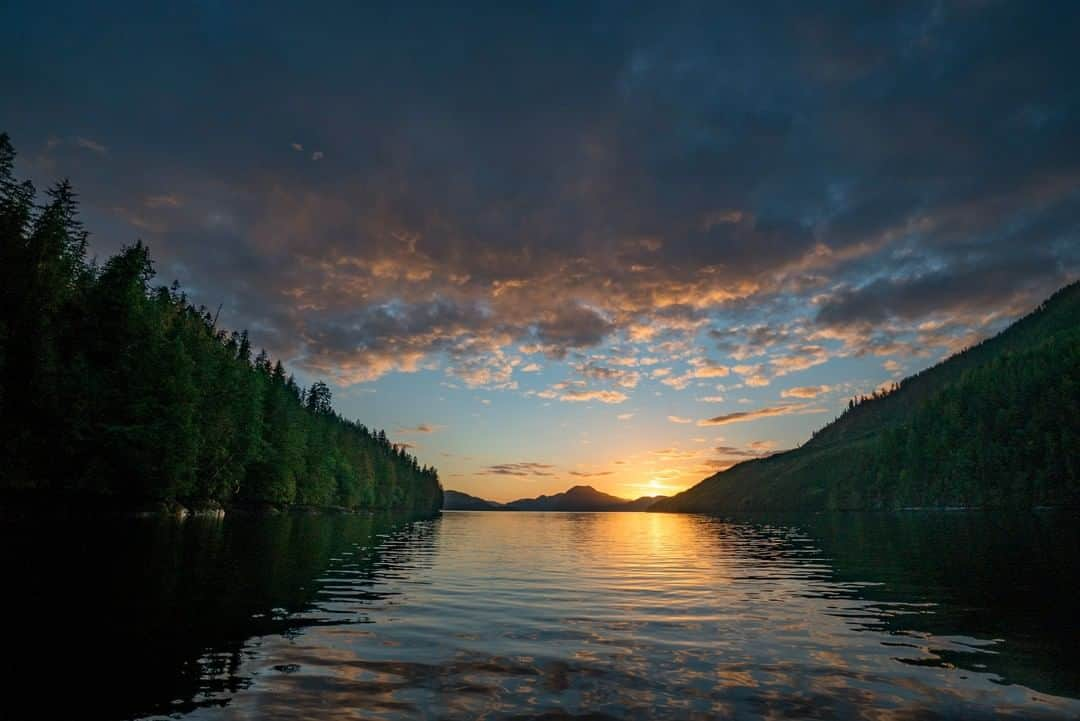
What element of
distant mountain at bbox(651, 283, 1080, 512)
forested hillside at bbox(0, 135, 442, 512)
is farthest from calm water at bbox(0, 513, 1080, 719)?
distant mountain at bbox(651, 283, 1080, 512)

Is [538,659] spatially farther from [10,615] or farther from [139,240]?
[139,240]

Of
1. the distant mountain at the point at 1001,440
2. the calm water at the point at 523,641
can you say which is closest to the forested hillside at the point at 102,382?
the calm water at the point at 523,641

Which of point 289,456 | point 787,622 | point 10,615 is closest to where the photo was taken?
point 10,615

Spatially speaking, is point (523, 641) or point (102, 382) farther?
point (102, 382)

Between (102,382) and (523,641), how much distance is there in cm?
5765

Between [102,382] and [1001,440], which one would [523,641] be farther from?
[1001,440]

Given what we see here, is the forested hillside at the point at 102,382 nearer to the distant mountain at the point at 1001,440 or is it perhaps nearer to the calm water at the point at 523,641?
the calm water at the point at 523,641

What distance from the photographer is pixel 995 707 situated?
923 centimetres

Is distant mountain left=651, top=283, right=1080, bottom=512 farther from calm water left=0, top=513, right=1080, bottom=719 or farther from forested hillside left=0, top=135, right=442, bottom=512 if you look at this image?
forested hillside left=0, top=135, right=442, bottom=512

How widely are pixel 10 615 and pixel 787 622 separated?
63.3 ft

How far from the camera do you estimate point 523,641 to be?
44.4 feet

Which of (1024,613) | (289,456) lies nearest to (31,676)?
(1024,613)

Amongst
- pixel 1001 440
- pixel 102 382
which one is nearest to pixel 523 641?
pixel 102 382

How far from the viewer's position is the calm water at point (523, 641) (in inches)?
359
